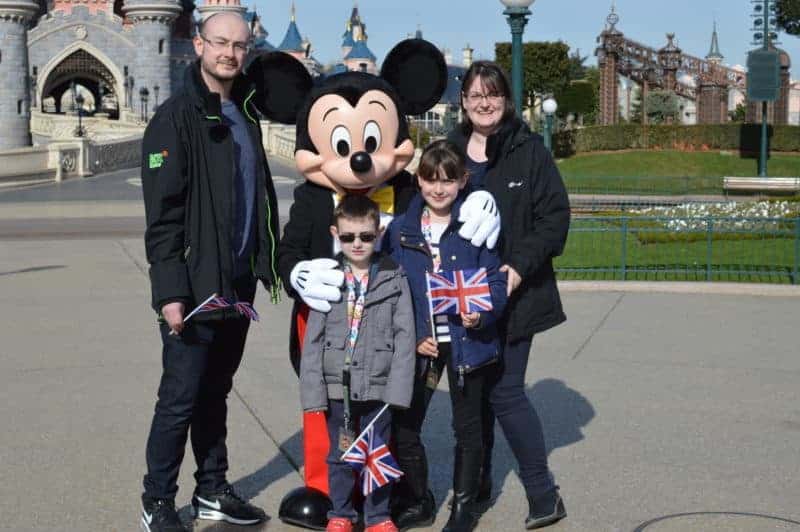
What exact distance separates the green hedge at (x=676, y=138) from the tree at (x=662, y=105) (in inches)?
486

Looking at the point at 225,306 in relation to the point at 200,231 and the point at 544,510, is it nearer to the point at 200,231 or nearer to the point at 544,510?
the point at 200,231

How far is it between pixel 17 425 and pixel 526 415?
9.77 ft

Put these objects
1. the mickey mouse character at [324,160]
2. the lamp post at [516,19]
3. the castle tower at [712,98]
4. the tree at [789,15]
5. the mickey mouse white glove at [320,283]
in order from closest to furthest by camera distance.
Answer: the mickey mouse white glove at [320,283], the mickey mouse character at [324,160], the lamp post at [516,19], the castle tower at [712,98], the tree at [789,15]

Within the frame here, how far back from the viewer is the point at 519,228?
193 inches

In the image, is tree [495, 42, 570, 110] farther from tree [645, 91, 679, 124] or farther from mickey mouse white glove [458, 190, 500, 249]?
mickey mouse white glove [458, 190, 500, 249]

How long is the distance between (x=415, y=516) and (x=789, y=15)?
1901 inches

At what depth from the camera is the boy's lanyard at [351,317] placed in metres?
4.52

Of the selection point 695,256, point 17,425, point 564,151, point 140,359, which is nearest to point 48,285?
point 140,359

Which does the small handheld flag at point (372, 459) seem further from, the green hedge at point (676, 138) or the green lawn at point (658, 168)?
the green hedge at point (676, 138)

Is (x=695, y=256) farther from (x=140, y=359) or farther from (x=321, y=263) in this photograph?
(x=321, y=263)

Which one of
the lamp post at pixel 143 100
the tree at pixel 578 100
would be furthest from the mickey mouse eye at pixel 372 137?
the tree at pixel 578 100

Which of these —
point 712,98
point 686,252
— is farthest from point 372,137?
point 712,98

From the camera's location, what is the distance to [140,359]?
8273mm

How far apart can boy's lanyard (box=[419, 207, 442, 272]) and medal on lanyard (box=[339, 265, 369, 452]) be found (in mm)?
280
